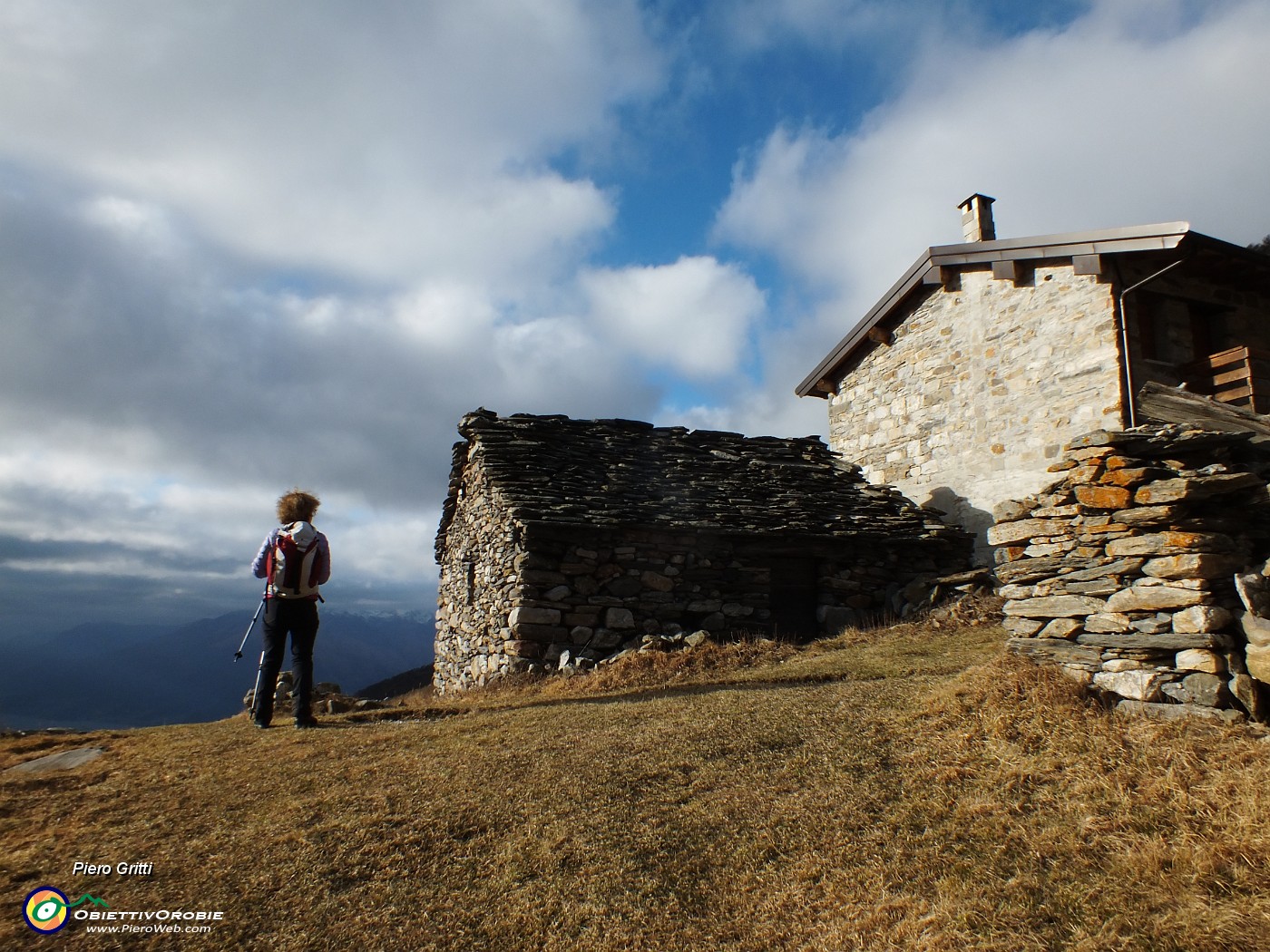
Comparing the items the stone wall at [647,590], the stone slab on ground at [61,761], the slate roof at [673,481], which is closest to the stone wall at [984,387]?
the slate roof at [673,481]

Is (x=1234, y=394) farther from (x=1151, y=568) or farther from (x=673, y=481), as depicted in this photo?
(x=673, y=481)

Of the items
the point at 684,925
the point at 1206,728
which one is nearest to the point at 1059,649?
the point at 1206,728

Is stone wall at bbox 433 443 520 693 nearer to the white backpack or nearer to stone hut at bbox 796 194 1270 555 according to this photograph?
the white backpack

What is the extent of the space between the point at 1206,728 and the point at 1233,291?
1047 cm

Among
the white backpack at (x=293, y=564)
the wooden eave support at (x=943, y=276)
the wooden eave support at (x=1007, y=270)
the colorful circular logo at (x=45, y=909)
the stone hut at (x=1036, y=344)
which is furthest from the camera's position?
the wooden eave support at (x=943, y=276)

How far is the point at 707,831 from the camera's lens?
438cm

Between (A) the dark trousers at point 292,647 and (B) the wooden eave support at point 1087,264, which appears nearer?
(A) the dark trousers at point 292,647

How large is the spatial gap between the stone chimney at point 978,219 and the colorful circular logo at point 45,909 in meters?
15.9

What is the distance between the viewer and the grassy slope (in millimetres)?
3422

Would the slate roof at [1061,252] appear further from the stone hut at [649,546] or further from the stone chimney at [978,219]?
the stone hut at [649,546]

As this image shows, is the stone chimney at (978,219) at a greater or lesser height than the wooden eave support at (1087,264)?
greater

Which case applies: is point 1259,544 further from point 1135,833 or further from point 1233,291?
point 1233,291

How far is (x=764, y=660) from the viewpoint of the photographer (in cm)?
1034

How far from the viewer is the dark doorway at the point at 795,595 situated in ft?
42.3
